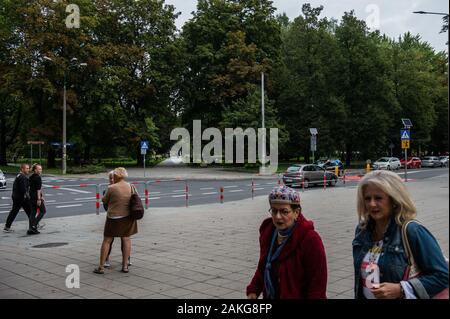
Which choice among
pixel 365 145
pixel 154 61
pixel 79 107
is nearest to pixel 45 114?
pixel 79 107

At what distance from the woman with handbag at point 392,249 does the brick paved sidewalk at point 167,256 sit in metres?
0.39

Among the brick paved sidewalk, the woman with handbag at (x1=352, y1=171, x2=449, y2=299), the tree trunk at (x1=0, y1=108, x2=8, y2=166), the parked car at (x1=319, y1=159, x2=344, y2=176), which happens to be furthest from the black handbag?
the tree trunk at (x1=0, y1=108, x2=8, y2=166)

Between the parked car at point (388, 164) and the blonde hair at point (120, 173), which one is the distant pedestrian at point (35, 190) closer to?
the blonde hair at point (120, 173)

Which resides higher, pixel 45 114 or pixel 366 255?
pixel 45 114

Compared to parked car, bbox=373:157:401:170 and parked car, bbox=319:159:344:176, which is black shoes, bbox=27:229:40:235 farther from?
parked car, bbox=373:157:401:170

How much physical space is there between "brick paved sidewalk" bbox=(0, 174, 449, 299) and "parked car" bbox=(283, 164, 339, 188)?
498 inches

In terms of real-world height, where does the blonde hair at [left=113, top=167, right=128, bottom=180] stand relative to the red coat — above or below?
above

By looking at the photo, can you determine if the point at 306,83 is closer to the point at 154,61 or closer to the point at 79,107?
the point at 154,61

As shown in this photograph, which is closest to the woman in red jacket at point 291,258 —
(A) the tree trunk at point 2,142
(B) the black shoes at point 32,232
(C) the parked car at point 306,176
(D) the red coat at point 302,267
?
(D) the red coat at point 302,267

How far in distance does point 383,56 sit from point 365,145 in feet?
32.1

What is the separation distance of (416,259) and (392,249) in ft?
0.43

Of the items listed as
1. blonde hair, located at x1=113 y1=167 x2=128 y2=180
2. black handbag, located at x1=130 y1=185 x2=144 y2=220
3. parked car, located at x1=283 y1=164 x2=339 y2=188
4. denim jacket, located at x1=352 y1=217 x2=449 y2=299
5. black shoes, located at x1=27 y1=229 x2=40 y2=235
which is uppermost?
blonde hair, located at x1=113 y1=167 x2=128 y2=180

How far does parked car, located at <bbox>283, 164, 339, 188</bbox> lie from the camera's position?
2750 cm

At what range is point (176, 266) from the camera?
7703 millimetres
